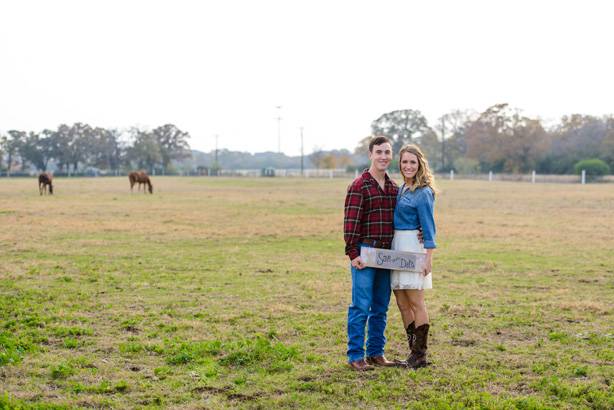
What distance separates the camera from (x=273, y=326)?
270 inches

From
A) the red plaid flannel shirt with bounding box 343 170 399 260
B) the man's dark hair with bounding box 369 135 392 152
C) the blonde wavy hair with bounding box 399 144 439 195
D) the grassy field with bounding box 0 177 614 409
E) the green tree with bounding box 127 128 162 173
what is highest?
the green tree with bounding box 127 128 162 173

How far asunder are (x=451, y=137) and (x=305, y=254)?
305 ft

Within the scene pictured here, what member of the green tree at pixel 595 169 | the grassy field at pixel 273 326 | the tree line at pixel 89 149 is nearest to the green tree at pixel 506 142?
the green tree at pixel 595 169

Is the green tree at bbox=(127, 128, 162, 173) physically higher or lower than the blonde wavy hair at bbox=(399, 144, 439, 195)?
higher

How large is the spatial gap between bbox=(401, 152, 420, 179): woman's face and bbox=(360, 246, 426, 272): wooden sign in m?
0.68

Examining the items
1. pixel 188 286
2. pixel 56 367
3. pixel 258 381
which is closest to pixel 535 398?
pixel 258 381

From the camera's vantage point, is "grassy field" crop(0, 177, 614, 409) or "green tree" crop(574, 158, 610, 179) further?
"green tree" crop(574, 158, 610, 179)

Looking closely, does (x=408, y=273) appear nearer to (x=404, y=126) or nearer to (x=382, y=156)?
(x=382, y=156)

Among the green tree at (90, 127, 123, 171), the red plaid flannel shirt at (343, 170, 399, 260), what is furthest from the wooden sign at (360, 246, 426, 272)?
the green tree at (90, 127, 123, 171)

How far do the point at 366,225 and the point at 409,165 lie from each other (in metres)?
0.64

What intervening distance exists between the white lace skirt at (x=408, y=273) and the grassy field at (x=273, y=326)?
0.76m

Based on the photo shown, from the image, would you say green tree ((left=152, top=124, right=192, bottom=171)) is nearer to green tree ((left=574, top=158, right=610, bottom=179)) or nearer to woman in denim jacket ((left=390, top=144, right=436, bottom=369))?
green tree ((left=574, top=158, right=610, bottom=179))

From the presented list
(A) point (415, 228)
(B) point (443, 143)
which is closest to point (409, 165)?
(A) point (415, 228)

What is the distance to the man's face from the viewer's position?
529cm
